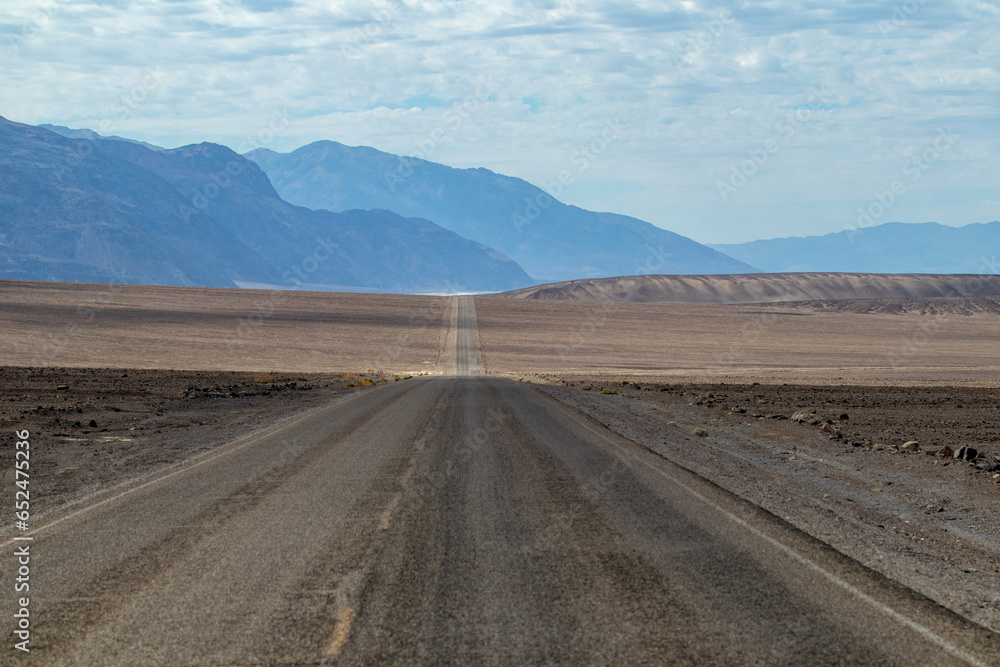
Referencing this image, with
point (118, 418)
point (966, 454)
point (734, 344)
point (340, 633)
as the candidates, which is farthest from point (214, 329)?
point (340, 633)

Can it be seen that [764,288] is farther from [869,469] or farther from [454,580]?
[454,580]

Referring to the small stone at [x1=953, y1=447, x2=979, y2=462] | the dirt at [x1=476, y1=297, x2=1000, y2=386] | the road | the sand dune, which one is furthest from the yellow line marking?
the sand dune

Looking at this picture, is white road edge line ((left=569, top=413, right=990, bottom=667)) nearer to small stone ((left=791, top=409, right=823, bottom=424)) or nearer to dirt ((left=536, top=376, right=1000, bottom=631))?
dirt ((left=536, top=376, right=1000, bottom=631))

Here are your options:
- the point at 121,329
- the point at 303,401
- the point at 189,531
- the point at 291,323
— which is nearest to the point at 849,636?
the point at 189,531

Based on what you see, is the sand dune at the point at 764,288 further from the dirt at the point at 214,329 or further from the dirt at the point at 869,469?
the dirt at the point at 869,469

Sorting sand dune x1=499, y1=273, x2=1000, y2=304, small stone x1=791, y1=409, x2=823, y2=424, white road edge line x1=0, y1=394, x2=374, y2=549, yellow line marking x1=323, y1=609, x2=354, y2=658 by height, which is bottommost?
yellow line marking x1=323, y1=609, x2=354, y2=658

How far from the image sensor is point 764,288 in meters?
183

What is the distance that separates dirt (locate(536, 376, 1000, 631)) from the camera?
7715 millimetres

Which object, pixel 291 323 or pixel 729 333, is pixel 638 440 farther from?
pixel 729 333

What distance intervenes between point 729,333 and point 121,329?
59806 millimetres

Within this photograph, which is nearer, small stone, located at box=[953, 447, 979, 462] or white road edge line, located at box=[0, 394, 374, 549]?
white road edge line, located at box=[0, 394, 374, 549]

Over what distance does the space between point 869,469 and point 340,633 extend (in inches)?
412

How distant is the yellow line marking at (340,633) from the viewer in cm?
530

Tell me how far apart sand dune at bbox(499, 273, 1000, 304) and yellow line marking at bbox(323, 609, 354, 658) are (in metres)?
166
